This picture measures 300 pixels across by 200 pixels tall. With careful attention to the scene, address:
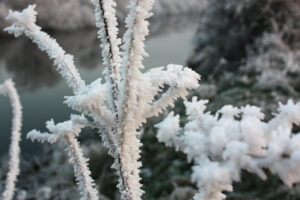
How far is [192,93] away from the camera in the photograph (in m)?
9.15

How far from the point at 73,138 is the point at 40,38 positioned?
1.42 feet

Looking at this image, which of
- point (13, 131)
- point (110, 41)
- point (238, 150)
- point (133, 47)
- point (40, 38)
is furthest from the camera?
point (13, 131)

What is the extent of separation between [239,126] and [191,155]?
0.55 feet

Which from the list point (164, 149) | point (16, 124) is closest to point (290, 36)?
point (164, 149)

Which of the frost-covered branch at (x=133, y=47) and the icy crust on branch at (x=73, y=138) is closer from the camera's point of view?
the frost-covered branch at (x=133, y=47)

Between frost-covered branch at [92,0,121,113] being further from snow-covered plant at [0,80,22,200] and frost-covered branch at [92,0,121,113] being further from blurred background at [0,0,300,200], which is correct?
blurred background at [0,0,300,200]

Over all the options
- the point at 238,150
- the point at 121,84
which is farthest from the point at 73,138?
the point at 238,150

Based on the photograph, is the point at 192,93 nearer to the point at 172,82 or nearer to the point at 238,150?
the point at 172,82

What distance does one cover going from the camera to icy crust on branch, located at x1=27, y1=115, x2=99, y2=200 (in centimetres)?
130

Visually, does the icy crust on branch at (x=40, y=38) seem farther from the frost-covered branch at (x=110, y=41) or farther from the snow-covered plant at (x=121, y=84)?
the frost-covered branch at (x=110, y=41)

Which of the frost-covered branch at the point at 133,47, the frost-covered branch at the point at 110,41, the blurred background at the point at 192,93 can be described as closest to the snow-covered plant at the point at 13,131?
the blurred background at the point at 192,93

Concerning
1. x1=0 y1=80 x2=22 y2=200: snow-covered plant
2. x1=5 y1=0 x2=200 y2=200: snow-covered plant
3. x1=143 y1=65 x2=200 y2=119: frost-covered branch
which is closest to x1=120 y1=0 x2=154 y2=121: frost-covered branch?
x1=5 y1=0 x2=200 y2=200: snow-covered plant

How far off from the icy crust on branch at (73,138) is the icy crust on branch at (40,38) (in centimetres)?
15

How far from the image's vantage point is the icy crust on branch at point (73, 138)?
51.1 inches
